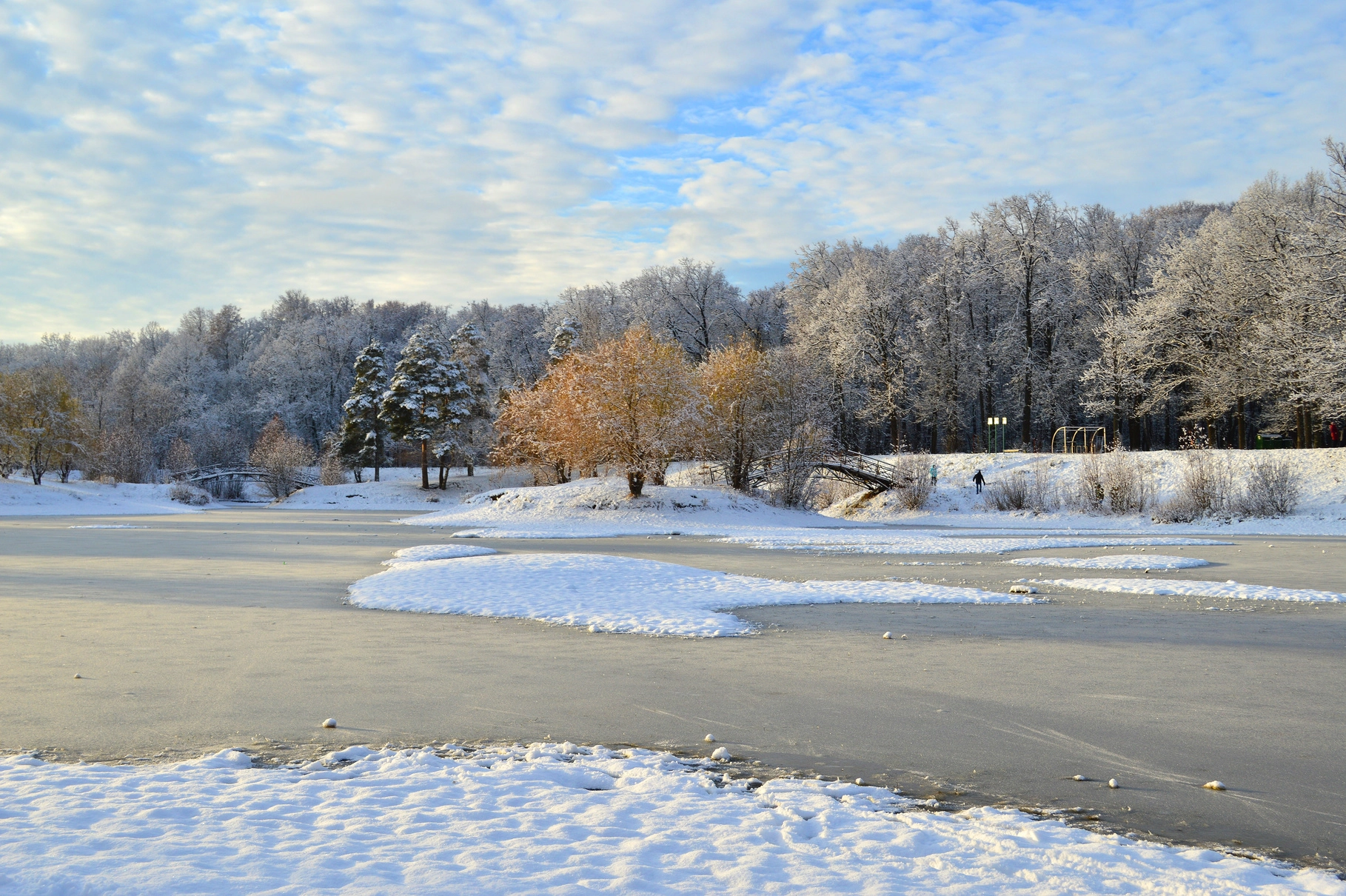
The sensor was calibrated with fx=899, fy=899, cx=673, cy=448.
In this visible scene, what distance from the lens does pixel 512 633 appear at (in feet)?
38.3

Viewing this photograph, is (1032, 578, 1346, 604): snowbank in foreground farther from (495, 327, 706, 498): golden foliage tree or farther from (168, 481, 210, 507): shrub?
(168, 481, 210, 507): shrub

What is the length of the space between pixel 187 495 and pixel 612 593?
5237 centimetres

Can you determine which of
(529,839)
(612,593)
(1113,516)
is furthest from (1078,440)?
(529,839)

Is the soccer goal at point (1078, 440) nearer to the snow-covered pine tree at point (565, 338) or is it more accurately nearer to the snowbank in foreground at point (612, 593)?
the snow-covered pine tree at point (565, 338)

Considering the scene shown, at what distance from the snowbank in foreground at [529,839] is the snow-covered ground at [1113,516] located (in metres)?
31.4

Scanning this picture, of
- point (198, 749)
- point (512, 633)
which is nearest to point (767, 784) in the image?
point (198, 749)

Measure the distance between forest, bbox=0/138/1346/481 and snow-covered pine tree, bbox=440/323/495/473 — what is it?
24 cm

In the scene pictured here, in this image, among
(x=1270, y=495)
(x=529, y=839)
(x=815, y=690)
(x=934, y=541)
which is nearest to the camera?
(x=529, y=839)

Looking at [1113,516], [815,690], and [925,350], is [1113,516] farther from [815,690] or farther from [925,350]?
[815,690]

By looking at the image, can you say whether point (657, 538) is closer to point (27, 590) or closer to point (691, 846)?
point (27, 590)

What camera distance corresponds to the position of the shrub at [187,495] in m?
57.5

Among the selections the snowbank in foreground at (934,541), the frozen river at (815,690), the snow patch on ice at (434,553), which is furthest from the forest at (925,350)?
the frozen river at (815,690)

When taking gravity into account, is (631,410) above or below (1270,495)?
above

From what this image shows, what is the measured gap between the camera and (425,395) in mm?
66000
